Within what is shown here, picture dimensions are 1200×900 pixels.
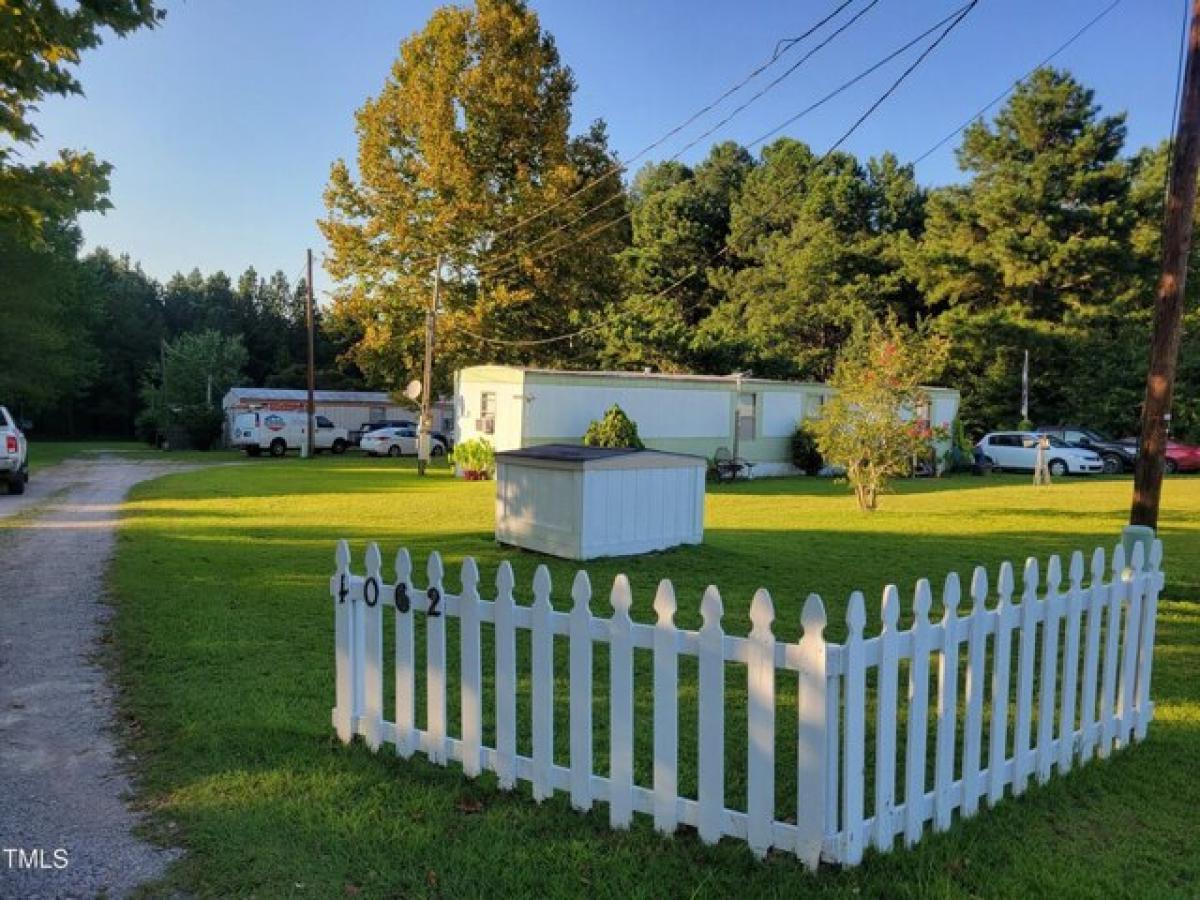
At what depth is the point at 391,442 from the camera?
111 feet

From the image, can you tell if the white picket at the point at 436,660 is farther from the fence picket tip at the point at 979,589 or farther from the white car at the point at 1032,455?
the white car at the point at 1032,455

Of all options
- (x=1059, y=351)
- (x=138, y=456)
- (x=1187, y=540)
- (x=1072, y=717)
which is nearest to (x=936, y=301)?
(x=1059, y=351)

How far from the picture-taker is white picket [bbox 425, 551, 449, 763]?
3760mm

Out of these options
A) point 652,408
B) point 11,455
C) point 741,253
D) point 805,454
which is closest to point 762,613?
point 11,455

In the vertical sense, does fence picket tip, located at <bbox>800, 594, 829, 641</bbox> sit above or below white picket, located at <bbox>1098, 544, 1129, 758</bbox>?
above

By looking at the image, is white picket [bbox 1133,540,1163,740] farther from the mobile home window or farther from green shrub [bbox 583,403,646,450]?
the mobile home window

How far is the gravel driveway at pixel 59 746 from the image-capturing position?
2994 mm

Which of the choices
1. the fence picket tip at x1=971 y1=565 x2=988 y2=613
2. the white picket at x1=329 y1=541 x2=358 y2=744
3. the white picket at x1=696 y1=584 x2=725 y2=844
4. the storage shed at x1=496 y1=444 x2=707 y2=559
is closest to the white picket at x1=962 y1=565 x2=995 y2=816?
the fence picket tip at x1=971 y1=565 x2=988 y2=613

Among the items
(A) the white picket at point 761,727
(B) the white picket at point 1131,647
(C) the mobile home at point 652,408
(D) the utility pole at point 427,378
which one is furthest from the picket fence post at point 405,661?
(D) the utility pole at point 427,378

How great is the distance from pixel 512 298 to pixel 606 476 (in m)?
21.5

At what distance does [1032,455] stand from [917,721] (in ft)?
88.1

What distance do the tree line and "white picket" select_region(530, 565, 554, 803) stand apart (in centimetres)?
2273

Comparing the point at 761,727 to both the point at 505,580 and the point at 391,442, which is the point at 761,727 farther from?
the point at 391,442

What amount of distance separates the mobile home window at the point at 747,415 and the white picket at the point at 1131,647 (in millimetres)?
20433
